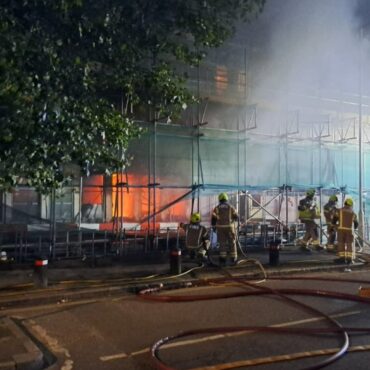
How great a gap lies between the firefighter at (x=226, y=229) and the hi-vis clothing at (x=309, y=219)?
10.3 ft

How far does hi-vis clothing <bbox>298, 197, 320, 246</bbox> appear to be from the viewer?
12.8m

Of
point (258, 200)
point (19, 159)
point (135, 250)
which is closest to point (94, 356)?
point (19, 159)

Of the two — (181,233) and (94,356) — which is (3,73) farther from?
(181,233)

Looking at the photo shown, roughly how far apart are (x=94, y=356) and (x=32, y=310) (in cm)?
224

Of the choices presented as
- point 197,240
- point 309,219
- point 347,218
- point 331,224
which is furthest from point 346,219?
point 197,240

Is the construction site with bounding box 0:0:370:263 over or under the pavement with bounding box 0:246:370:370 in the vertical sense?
over

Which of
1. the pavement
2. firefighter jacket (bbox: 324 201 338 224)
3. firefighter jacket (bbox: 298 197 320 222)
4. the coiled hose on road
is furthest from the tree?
firefighter jacket (bbox: 324 201 338 224)

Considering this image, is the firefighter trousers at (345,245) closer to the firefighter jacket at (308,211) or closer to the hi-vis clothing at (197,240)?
the firefighter jacket at (308,211)

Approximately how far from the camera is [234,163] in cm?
1422

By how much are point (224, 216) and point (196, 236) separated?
762 millimetres

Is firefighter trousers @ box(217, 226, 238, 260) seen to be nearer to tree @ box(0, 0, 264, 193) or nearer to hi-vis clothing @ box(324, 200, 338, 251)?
hi-vis clothing @ box(324, 200, 338, 251)

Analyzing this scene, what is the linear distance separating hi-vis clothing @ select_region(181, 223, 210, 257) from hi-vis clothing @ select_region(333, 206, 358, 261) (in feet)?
10.0

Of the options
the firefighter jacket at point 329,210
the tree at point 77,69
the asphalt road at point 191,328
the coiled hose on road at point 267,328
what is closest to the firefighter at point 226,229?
the coiled hose on road at point 267,328

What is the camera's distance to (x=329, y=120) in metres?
16.0
